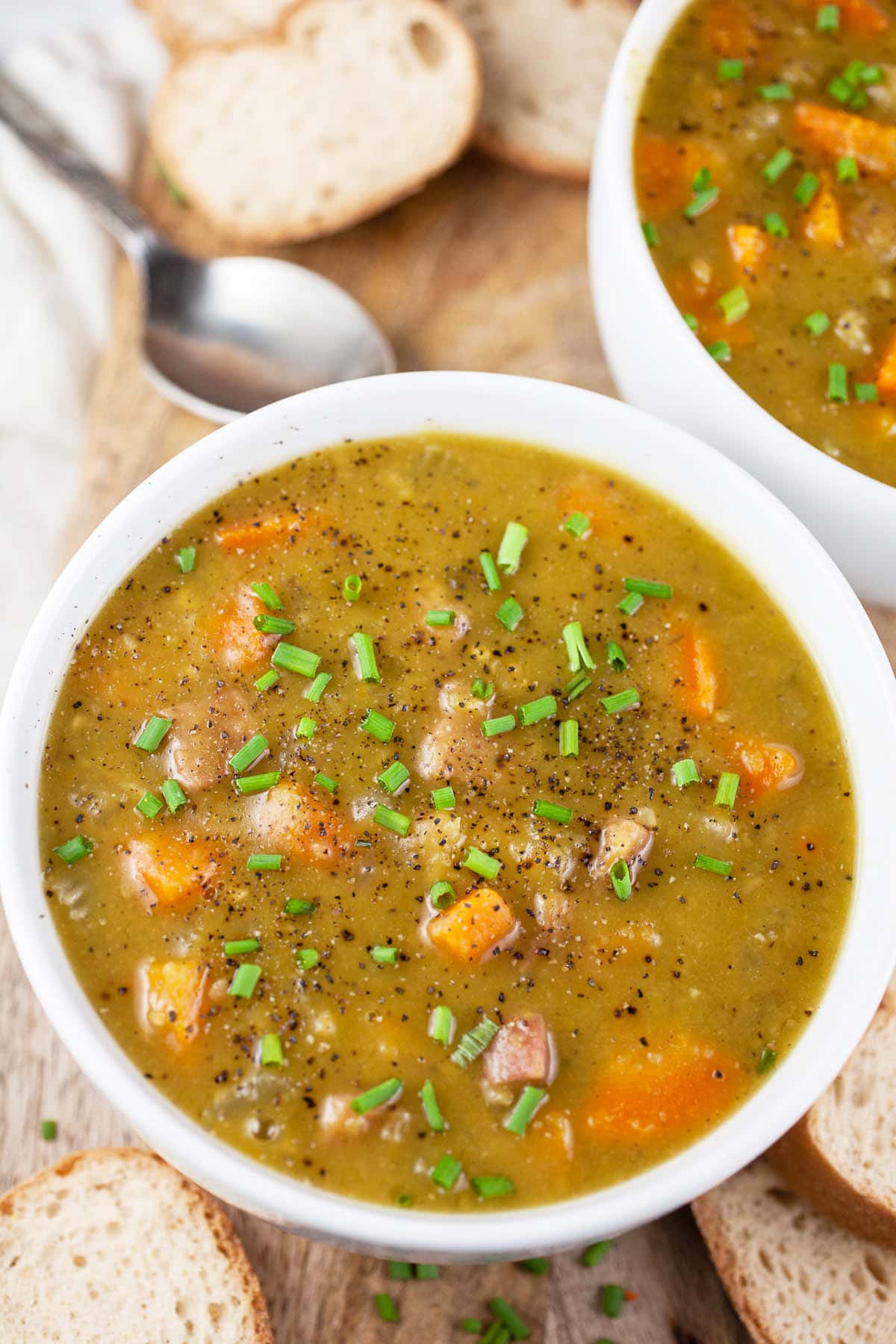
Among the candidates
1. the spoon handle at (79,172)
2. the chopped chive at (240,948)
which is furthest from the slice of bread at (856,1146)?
the spoon handle at (79,172)

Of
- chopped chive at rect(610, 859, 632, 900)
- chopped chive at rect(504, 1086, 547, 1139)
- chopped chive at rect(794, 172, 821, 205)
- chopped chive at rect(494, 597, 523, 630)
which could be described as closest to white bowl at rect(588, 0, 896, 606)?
chopped chive at rect(794, 172, 821, 205)

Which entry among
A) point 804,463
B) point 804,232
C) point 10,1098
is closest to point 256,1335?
point 10,1098

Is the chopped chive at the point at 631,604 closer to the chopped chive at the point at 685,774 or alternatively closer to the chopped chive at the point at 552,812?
the chopped chive at the point at 685,774

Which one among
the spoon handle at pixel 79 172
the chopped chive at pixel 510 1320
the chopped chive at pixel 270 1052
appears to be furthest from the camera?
the spoon handle at pixel 79 172

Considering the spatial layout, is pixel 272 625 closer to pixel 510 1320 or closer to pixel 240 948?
pixel 240 948

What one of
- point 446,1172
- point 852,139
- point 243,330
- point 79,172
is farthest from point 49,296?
point 446,1172

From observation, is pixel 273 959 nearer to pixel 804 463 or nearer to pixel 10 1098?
pixel 10 1098
